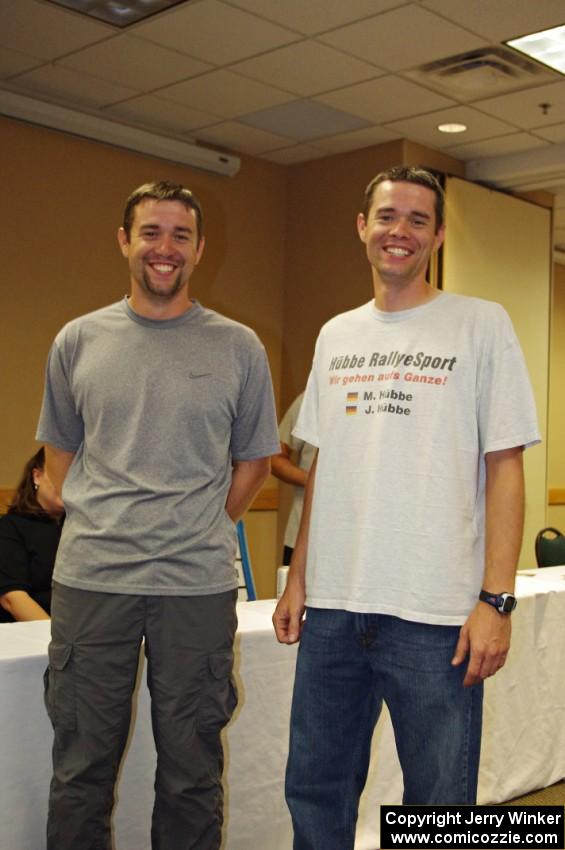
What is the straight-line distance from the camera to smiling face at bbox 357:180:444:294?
1882mm

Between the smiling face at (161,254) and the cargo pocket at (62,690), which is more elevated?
the smiling face at (161,254)

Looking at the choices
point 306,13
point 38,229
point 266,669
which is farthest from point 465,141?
point 266,669

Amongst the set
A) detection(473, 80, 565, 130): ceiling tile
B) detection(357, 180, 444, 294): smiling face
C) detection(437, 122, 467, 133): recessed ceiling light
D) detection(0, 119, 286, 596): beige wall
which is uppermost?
detection(473, 80, 565, 130): ceiling tile

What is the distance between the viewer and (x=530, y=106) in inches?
203

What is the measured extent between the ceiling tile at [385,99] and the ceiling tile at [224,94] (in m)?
0.28

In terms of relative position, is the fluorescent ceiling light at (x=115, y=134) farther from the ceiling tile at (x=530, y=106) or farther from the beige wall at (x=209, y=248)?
the ceiling tile at (x=530, y=106)

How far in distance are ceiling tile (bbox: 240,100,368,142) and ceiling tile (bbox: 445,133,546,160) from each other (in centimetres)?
74

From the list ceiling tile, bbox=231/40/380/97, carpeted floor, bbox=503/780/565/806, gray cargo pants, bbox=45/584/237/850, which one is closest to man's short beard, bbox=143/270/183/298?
gray cargo pants, bbox=45/584/237/850

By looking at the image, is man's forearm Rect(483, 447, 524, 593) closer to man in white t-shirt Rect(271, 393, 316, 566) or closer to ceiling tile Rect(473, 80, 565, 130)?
man in white t-shirt Rect(271, 393, 316, 566)

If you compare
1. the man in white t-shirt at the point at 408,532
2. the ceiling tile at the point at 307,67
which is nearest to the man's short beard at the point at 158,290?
the man in white t-shirt at the point at 408,532

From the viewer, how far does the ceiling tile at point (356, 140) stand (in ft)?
18.5

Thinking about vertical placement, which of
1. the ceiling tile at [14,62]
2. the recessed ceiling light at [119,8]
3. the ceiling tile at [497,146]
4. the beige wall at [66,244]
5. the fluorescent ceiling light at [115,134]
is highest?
→ the recessed ceiling light at [119,8]

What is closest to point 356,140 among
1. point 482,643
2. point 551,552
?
point 551,552

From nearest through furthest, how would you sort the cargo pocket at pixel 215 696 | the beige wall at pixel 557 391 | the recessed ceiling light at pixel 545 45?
1. the cargo pocket at pixel 215 696
2. the recessed ceiling light at pixel 545 45
3. the beige wall at pixel 557 391
